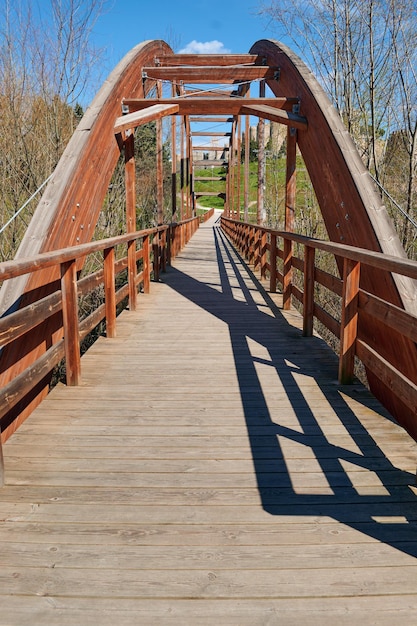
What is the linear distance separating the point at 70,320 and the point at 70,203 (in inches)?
55.9

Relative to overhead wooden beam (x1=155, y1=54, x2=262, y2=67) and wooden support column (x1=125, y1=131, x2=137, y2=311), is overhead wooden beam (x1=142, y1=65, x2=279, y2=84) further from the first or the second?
wooden support column (x1=125, y1=131, x2=137, y2=311)

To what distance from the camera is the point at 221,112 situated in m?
6.71

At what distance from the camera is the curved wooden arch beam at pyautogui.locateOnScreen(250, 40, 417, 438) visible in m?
3.01

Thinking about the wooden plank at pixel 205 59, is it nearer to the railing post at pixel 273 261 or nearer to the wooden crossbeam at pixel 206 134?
the railing post at pixel 273 261

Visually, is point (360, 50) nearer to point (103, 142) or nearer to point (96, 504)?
point (103, 142)

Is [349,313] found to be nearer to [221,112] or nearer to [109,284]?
[109,284]

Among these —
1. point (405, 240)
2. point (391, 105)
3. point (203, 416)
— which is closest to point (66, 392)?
point (203, 416)

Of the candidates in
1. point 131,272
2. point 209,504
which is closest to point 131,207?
point 131,272

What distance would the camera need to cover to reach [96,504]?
1953mm

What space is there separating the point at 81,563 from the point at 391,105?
26.8 ft

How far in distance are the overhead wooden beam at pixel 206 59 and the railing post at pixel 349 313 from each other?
6.06 metres

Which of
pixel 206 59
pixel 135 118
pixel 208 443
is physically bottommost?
pixel 208 443

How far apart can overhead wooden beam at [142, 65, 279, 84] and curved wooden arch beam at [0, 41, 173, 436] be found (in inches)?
15.7

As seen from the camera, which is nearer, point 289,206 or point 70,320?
point 70,320
